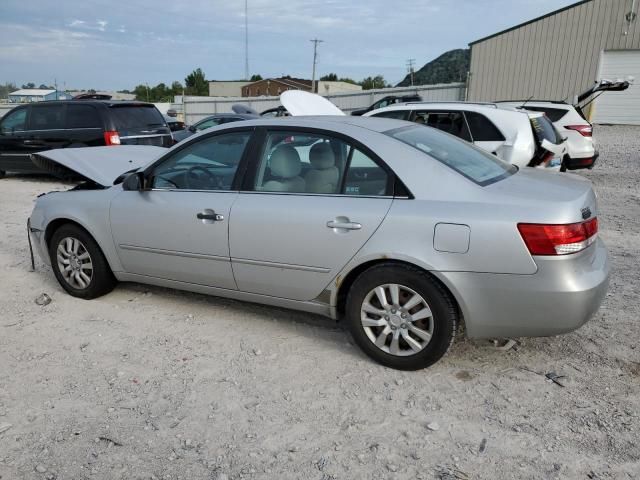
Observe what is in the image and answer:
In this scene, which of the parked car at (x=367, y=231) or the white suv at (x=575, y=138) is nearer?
the parked car at (x=367, y=231)

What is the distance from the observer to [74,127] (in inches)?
408

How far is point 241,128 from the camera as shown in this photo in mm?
3838

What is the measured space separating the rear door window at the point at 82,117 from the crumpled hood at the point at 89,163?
5.37m

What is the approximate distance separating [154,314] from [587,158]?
9108 millimetres

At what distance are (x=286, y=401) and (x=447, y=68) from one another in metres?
38.7

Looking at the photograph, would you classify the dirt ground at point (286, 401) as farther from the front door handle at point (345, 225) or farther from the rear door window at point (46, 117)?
the rear door window at point (46, 117)

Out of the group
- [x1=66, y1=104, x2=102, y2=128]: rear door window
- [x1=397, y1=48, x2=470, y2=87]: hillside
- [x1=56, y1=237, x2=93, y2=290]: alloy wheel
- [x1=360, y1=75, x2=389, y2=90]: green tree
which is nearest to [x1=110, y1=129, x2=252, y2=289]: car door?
[x1=56, y1=237, x2=93, y2=290]: alloy wheel

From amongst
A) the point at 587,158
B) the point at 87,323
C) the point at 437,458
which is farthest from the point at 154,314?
the point at 587,158

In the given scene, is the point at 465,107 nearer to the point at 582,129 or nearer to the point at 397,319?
the point at 582,129

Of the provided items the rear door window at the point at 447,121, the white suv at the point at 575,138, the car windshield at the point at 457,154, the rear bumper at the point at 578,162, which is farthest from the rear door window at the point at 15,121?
the rear bumper at the point at 578,162

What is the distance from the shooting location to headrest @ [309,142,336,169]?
3.51 metres

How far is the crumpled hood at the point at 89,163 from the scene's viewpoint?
4680 mm

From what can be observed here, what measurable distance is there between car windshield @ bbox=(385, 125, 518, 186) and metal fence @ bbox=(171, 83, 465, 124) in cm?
2238

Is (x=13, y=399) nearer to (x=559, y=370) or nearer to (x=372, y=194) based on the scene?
(x=372, y=194)
